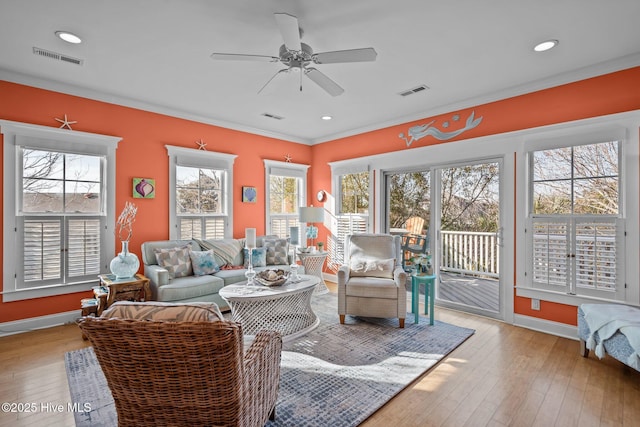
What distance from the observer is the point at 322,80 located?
9.14 feet

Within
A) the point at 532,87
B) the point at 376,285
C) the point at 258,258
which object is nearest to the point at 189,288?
the point at 258,258

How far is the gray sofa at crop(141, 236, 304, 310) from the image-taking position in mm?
3619

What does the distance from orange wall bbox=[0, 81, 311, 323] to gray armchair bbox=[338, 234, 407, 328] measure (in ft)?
7.38

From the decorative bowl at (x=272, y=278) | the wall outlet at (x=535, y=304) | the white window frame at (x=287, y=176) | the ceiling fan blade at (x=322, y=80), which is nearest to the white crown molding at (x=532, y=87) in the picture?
the white window frame at (x=287, y=176)

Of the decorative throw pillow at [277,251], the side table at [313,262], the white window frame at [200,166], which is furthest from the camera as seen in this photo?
the side table at [313,262]

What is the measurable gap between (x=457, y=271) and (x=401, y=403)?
8.56 feet

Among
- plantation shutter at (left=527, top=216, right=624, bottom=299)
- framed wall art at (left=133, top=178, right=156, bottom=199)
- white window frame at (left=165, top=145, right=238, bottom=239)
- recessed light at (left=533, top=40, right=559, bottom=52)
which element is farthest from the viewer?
white window frame at (left=165, top=145, right=238, bottom=239)

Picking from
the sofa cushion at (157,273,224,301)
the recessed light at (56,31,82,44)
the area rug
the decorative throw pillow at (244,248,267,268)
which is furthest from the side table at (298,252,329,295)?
the recessed light at (56,31,82,44)

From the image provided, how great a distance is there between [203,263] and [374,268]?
2.20 m

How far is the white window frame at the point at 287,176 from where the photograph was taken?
5.64 m

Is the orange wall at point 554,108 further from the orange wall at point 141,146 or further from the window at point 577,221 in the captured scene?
the orange wall at point 141,146

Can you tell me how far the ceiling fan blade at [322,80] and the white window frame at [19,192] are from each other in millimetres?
2810

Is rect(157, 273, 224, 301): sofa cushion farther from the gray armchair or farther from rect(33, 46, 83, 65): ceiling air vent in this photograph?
rect(33, 46, 83, 65): ceiling air vent

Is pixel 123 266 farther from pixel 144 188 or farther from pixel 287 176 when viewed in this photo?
pixel 287 176
